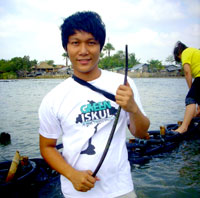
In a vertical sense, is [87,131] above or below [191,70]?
below

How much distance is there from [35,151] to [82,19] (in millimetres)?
5094

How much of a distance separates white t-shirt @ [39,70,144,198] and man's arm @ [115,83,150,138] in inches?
5.9

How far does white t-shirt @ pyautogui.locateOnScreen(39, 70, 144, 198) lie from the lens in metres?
1.69

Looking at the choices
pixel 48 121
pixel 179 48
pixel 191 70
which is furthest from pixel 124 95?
pixel 179 48

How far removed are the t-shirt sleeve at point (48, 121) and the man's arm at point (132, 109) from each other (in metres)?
0.59

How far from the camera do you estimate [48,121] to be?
1752 mm

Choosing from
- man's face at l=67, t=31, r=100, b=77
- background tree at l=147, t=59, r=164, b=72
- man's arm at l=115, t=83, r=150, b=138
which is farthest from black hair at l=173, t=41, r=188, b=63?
background tree at l=147, t=59, r=164, b=72

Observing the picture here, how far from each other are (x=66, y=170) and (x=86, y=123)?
388 mm

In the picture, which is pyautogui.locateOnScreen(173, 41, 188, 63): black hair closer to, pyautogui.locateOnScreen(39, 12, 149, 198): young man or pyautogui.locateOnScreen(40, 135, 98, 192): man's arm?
pyautogui.locateOnScreen(39, 12, 149, 198): young man

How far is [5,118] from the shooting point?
11156mm

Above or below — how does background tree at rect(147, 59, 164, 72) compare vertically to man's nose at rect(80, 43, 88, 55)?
above

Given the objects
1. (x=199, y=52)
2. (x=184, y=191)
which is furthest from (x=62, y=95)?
(x=199, y=52)

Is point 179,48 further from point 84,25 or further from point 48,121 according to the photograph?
point 48,121

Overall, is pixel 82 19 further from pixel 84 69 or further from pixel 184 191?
pixel 184 191
